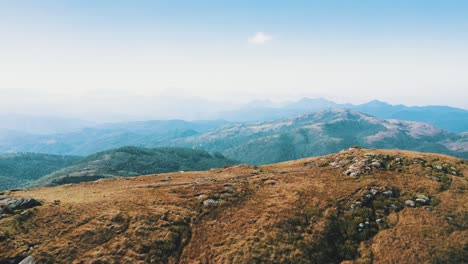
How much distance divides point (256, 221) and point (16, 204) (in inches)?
1476

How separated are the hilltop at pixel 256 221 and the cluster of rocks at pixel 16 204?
0.19 m

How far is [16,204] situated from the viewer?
154 feet

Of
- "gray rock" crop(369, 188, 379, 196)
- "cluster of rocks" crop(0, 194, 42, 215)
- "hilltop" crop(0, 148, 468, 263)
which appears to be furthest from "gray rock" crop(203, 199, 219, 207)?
"gray rock" crop(369, 188, 379, 196)

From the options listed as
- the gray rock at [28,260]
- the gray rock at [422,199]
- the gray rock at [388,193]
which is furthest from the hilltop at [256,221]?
the gray rock at [28,260]

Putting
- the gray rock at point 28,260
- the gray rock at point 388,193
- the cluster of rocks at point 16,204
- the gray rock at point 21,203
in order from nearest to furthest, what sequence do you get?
the gray rock at point 28,260 → the cluster of rocks at point 16,204 → the gray rock at point 21,203 → the gray rock at point 388,193

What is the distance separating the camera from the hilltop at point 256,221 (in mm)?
39875

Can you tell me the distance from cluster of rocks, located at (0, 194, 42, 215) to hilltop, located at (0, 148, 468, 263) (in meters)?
0.19

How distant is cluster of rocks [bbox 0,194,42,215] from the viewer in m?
46.0

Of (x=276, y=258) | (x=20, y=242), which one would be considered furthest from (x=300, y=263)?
(x=20, y=242)

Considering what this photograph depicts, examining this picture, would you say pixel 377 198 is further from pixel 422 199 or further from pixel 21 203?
pixel 21 203

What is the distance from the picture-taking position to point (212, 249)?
135 feet

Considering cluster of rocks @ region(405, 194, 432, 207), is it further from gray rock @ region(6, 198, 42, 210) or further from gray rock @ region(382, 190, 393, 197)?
gray rock @ region(6, 198, 42, 210)

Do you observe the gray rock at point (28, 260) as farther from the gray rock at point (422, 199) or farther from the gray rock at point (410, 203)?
the gray rock at point (422, 199)

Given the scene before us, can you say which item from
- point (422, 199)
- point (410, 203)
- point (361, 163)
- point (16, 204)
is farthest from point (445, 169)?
point (16, 204)
